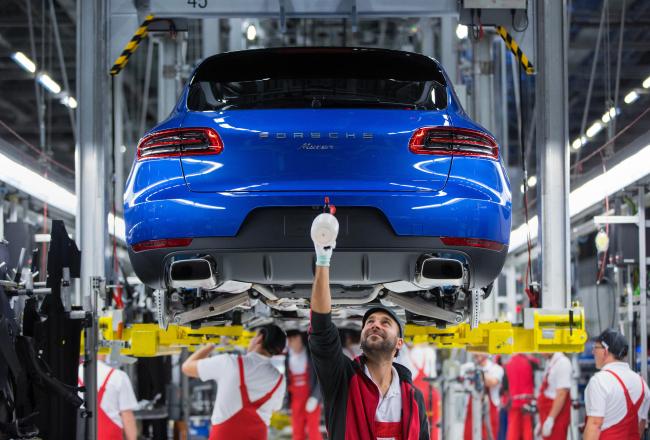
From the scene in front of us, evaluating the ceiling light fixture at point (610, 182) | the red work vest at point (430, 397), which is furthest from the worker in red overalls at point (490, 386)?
the ceiling light fixture at point (610, 182)

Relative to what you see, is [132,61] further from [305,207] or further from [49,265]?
[305,207]

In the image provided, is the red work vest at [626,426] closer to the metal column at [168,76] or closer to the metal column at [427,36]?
the metal column at [168,76]

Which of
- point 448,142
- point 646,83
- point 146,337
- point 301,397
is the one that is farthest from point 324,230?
point 646,83

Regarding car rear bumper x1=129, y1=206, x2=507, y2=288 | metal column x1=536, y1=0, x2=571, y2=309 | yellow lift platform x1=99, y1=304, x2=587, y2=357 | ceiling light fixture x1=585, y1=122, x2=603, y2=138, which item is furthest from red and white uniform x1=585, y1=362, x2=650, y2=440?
ceiling light fixture x1=585, y1=122, x2=603, y2=138

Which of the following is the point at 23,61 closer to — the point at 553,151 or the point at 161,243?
the point at 553,151

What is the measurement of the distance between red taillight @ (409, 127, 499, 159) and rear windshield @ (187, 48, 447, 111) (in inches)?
9.0

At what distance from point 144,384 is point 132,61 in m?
12.0

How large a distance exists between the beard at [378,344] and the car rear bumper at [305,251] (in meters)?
0.31

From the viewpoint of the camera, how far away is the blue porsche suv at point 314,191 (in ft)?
13.4

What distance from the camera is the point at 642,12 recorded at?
13.3 metres

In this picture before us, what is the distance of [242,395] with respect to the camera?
6547mm

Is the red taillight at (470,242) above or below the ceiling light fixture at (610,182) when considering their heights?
below

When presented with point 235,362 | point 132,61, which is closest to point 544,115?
point 235,362

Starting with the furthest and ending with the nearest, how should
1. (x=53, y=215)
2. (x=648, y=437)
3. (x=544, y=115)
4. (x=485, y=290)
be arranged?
(x=53, y=215) < (x=648, y=437) < (x=544, y=115) < (x=485, y=290)
